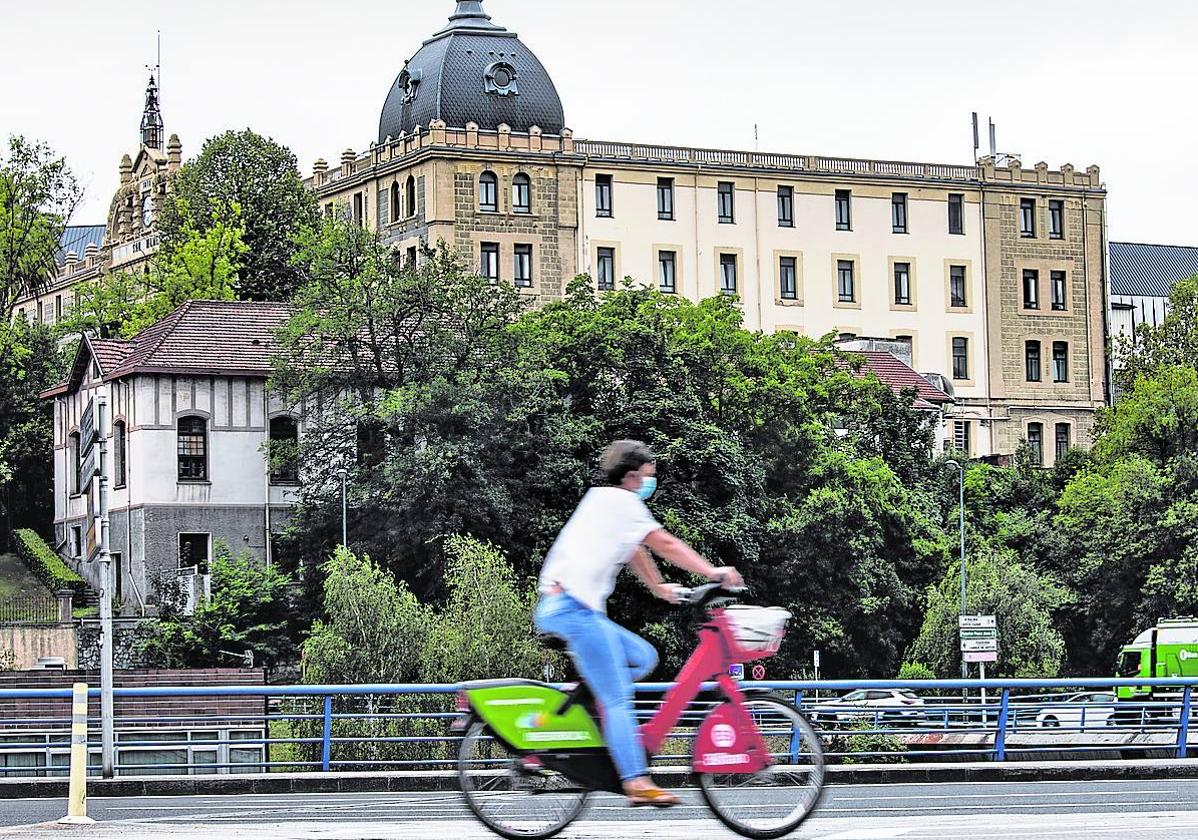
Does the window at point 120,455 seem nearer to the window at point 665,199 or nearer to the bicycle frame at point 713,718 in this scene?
the window at point 665,199

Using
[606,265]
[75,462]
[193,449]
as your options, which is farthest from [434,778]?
[606,265]

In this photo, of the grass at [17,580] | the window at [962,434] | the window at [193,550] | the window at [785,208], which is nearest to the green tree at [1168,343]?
the window at [962,434]

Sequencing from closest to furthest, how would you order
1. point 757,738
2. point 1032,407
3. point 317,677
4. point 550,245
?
point 757,738, point 317,677, point 550,245, point 1032,407

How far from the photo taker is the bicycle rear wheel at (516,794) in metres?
12.8

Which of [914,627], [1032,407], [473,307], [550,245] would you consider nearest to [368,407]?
[473,307]

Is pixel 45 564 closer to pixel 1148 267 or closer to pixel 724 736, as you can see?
pixel 724 736

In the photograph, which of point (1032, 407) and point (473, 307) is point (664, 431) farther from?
point (1032, 407)

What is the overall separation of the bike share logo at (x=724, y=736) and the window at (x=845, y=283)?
101m

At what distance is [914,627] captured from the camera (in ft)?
251

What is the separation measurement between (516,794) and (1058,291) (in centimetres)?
10803

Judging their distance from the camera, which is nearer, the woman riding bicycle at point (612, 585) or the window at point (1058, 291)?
the woman riding bicycle at point (612, 585)

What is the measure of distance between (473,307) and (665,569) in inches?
454

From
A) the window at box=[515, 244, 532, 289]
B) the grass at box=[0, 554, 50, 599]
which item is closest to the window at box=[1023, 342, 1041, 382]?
the window at box=[515, 244, 532, 289]

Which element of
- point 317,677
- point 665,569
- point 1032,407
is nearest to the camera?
point 317,677
